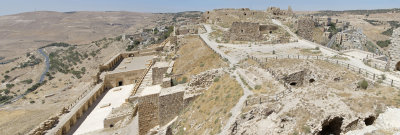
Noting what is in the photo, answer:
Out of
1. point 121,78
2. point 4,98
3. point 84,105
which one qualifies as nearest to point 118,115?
point 84,105

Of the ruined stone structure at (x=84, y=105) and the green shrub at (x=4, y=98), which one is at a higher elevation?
the ruined stone structure at (x=84, y=105)

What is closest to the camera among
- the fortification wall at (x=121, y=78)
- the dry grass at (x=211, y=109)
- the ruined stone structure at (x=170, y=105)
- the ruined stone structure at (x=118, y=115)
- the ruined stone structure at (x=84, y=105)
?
the dry grass at (x=211, y=109)

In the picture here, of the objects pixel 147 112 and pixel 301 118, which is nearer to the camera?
pixel 301 118

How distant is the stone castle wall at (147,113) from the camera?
15297 mm

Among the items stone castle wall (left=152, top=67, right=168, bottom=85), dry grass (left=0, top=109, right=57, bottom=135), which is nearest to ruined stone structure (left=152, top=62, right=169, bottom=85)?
stone castle wall (left=152, top=67, right=168, bottom=85)

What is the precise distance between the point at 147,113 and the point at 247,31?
17.6 meters

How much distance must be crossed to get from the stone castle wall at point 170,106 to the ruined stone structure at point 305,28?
2329cm

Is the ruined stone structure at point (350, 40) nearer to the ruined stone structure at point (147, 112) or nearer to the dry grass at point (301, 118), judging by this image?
the dry grass at point (301, 118)

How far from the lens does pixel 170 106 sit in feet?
46.3

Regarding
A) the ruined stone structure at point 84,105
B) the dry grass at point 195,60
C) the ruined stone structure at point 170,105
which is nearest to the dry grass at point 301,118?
the ruined stone structure at point 170,105

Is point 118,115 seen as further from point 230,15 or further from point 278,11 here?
point 278,11

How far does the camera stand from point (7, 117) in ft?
108

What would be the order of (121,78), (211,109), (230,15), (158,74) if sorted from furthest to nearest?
1. (230,15)
2. (121,78)
3. (158,74)
4. (211,109)

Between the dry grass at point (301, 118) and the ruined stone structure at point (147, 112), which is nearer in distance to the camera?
the dry grass at point (301, 118)
